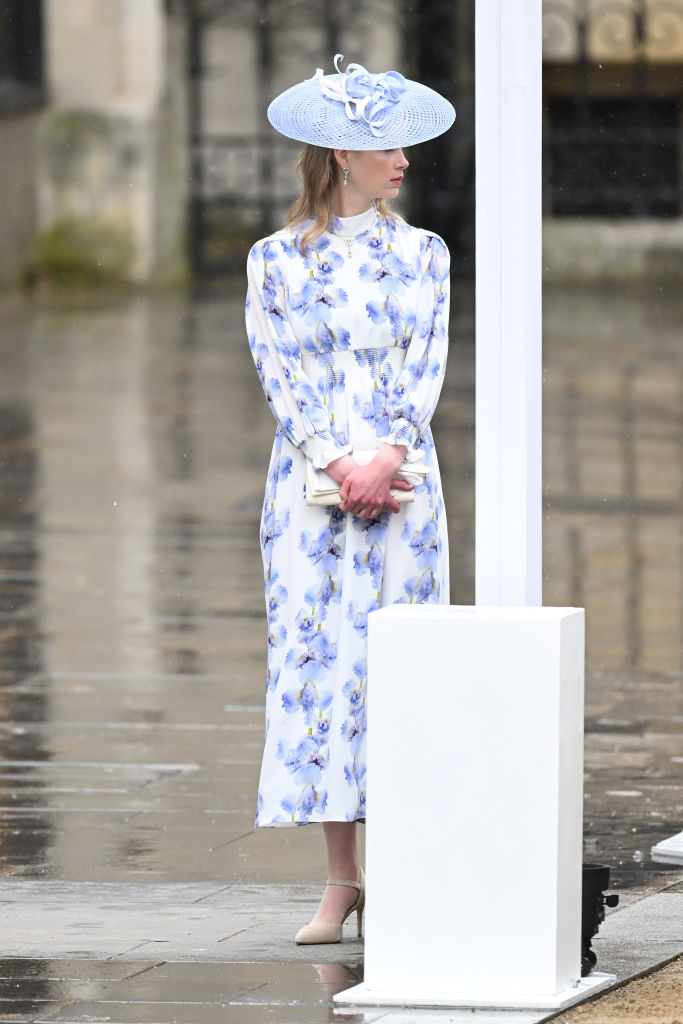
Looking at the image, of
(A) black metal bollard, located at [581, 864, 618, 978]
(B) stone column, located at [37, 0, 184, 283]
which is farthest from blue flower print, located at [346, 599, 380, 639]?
(B) stone column, located at [37, 0, 184, 283]

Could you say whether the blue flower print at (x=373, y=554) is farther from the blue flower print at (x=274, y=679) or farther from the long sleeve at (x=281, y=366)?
the blue flower print at (x=274, y=679)

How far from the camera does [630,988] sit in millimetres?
5141

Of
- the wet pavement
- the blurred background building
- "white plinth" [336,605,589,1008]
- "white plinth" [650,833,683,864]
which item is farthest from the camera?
the blurred background building

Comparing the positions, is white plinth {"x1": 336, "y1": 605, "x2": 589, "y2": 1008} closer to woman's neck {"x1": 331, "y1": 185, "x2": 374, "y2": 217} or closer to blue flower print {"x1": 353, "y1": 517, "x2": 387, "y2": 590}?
blue flower print {"x1": 353, "y1": 517, "x2": 387, "y2": 590}

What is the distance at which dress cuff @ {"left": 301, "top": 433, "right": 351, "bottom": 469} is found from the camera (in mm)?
5641

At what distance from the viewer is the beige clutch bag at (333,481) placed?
5656mm

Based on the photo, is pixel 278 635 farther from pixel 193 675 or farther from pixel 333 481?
pixel 193 675

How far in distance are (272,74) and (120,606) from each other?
1708 cm

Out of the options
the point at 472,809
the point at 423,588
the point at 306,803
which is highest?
the point at 423,588

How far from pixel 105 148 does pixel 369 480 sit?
20.8 metres

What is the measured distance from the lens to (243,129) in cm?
2753

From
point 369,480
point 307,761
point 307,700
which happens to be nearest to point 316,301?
point 369,480

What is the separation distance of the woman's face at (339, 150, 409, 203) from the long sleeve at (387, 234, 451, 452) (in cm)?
16

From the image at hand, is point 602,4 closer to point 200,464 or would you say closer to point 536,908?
point 200,464
